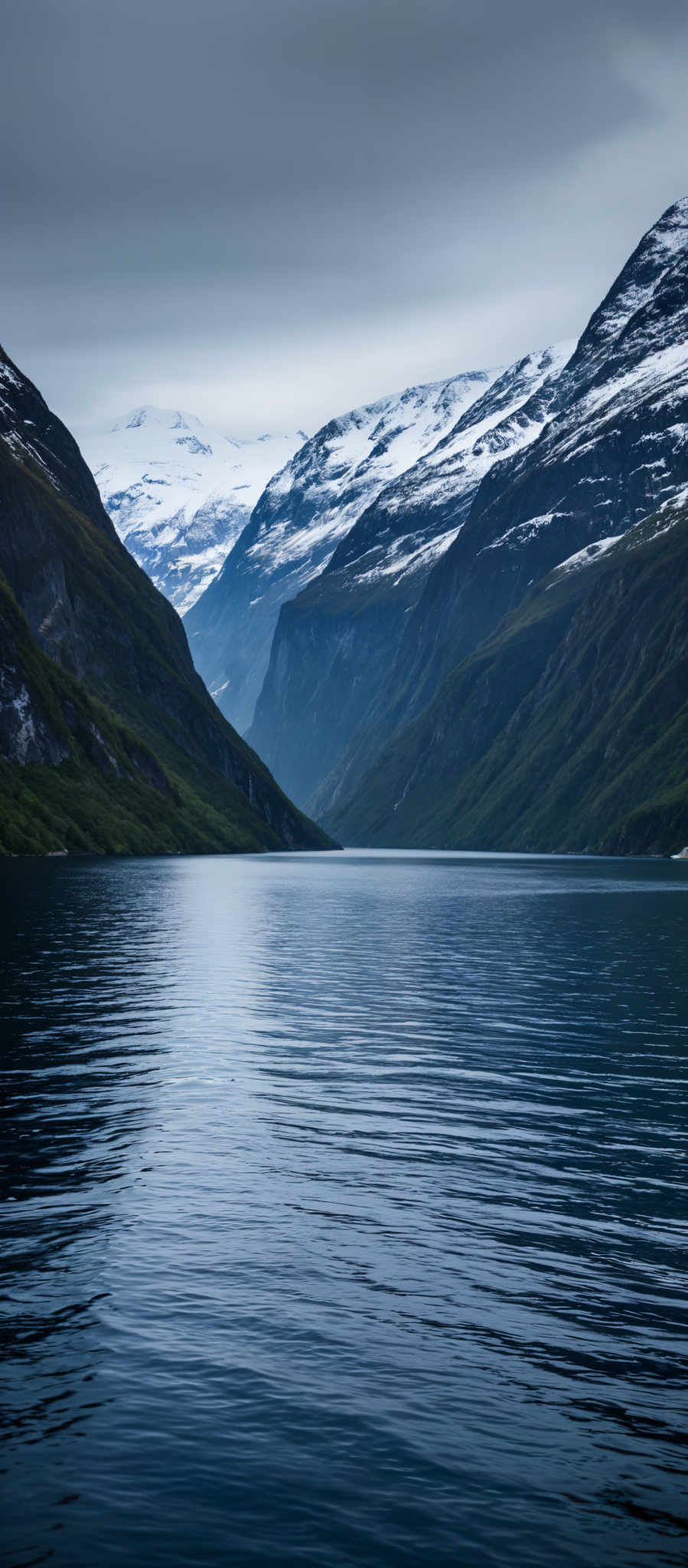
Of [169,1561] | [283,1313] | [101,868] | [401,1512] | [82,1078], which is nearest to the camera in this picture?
[169,1561]

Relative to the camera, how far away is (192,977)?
2795 inches

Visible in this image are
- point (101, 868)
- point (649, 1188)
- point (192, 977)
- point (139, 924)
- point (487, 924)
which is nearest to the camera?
point (649, 1188)

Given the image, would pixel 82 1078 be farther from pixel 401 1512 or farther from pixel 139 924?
pixel 139 924

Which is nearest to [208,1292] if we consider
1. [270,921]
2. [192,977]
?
[192,977]

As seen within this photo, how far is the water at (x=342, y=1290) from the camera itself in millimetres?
16016

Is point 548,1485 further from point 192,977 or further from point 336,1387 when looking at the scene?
point 192,977

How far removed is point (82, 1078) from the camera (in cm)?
4178

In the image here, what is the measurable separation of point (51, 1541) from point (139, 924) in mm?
85333

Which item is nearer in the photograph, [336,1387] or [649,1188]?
[336,1387]

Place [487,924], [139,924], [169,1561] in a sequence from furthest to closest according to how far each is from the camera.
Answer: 1. [487,924]
2. [139,924]
3. [169,1561]

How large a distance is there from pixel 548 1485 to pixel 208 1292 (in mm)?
7787

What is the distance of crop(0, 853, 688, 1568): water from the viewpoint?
16.0 meters

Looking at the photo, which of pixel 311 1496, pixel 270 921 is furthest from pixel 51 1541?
pixel 270 921

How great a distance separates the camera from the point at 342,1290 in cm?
2316
